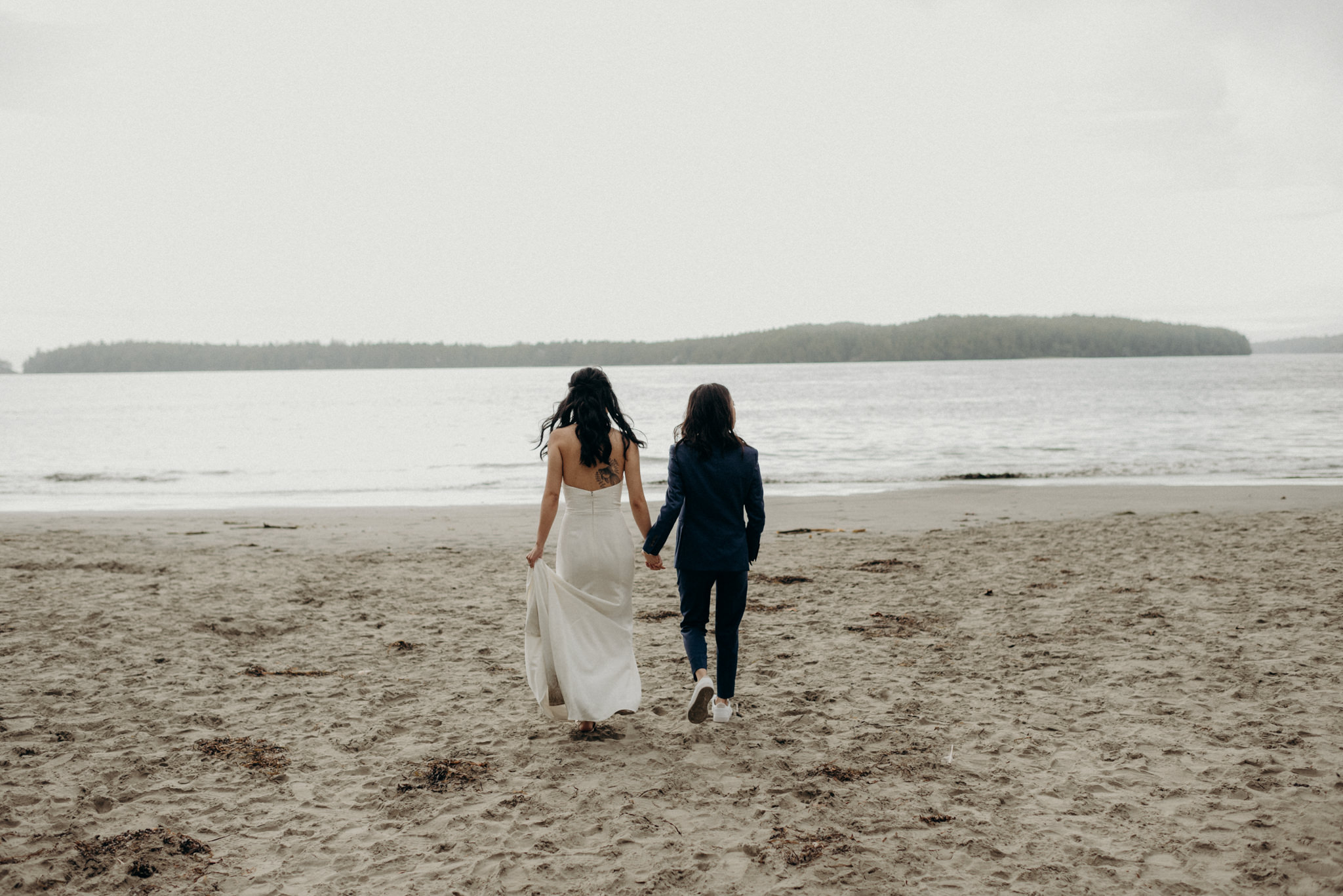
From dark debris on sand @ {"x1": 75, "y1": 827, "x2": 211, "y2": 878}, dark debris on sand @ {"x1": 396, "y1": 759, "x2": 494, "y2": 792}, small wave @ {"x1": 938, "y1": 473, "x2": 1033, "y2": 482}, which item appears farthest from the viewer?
small wave @ {"x1": 938, "y1": 473, "x2": 1033, "y2": 482}

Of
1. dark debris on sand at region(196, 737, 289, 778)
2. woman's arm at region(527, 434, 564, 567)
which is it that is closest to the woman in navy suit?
woman's arm at region(527, 434, 564, 567)

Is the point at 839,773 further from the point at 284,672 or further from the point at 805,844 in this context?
the point at 284,672

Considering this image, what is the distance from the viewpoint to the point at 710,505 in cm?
473

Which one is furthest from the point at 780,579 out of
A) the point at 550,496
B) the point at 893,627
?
the point at 550,496

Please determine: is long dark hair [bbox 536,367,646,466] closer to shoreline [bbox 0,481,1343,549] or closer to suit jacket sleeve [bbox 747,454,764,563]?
suit jacket sleeve [bbox 747,454,764,563]

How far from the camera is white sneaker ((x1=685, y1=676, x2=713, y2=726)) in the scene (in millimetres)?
4844

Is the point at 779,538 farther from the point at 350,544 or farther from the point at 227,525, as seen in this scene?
the point at 227,525

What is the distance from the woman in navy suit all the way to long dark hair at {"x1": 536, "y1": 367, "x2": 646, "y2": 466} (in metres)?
0.40

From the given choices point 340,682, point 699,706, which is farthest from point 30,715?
point 699,706

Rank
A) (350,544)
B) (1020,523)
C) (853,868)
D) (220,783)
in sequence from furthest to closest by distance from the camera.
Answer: (1020,523), (350,544), (220,783), (853,868)

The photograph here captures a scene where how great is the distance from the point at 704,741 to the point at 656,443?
110 ft

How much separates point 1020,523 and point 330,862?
11.8 metres

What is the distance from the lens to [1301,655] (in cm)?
587

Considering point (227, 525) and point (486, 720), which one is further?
point (227, 525)
